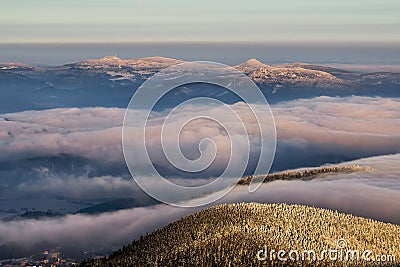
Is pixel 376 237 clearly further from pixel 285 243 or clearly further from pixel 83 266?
pixel 83 266

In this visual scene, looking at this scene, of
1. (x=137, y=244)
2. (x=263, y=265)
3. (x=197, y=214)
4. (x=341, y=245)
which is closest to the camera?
(x=263, y=265)

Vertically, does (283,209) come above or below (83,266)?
above

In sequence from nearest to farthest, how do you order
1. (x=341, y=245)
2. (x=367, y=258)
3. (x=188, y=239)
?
(x=367, y=258) → (x=341, y=245) → (x=188, y=239)

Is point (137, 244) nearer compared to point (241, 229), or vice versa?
point (241, 229)

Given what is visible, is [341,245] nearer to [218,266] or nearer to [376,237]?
[376,237]

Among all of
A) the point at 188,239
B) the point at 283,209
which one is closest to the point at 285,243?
the point at 188,239

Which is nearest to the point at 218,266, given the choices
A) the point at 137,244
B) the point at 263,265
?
the point at 263,265
